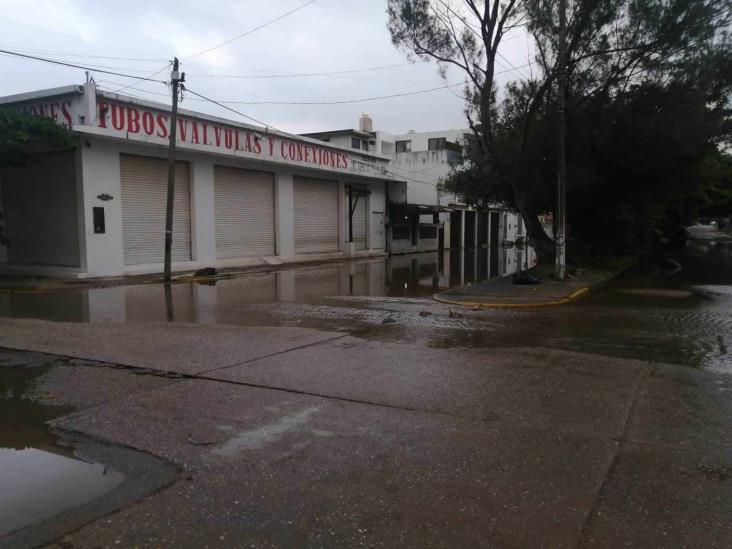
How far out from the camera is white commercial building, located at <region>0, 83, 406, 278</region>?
19.3 metres

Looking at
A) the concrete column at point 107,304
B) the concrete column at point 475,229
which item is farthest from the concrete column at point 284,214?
the concrete column at point 475,229

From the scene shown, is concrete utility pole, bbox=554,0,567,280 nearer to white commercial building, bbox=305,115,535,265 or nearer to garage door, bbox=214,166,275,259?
garage door, bbox=214,166,275,259

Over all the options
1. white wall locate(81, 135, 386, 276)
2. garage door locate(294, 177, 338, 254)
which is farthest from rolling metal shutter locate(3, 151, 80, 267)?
garage door locate(294, 177, 338, 254)

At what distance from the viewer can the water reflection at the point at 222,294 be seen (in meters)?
12.3

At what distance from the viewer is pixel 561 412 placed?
5566 mm

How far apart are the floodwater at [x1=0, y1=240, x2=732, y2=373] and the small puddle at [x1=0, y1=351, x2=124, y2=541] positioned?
17.1 ft

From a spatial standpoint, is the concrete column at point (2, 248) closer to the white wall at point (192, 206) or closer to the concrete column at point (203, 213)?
the white wall at point (192, 206)

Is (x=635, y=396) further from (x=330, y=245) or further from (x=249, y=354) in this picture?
(x=330, y=245)

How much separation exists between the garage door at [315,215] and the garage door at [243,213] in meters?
2.02

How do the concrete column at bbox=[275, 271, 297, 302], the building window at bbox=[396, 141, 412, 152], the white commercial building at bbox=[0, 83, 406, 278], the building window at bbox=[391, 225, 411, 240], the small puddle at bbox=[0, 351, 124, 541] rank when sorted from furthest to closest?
1. the building window at bbox=[396, 141, 412, 152]
2. the building window at bbox=[391, 225, 411, 240]
3. the white commercial building at bbox=[0, 83, 406, 278]
4. the concrete column at bbox=[275, 271, 297, 302]
5. the small puddle at bbox=[0, 351, 124, 541]

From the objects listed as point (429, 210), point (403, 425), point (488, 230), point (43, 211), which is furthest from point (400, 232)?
point (403, 425)

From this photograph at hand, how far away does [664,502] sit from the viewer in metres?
3.77

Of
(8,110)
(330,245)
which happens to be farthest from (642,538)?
(330,245)

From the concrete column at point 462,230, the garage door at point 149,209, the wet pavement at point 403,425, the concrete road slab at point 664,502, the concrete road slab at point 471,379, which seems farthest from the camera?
the concrete column at point 462,230
